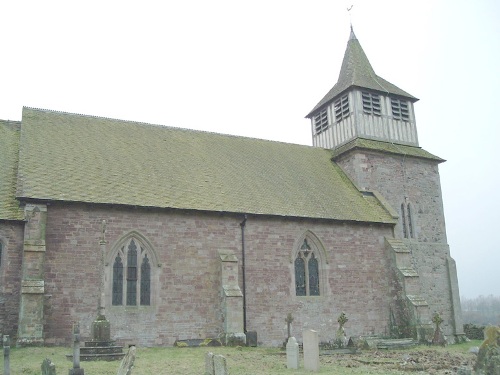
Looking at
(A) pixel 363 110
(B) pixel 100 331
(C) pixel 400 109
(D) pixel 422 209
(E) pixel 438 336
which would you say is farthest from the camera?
(C) pixel 400 109

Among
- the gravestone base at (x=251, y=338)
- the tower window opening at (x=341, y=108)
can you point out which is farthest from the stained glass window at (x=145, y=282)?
the tower window opening at (x=341, y=108)

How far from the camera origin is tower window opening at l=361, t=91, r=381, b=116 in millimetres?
30203

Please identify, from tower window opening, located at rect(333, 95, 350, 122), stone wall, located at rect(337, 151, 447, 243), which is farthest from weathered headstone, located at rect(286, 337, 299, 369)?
tower window opening, located at rect(333, 95, 350, 122)

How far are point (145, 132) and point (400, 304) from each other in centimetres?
1538

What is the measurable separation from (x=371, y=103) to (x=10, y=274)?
2183 cm

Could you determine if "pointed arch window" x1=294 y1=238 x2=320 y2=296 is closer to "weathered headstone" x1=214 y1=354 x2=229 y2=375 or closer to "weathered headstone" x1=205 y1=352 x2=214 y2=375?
"weathered headstone" x1=205 y1=352 x2=214 y2=375

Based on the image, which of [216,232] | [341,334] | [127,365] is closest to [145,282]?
[216,232]

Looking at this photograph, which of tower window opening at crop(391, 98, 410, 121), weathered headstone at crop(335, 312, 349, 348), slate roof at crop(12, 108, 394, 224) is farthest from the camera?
tower window opening at crop(391, 98, 410, 121)

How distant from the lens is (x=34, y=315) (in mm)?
16891

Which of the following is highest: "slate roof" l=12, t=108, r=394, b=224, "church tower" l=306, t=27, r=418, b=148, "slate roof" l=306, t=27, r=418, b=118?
"slate roof" l=306, t=27, r=418, b=118

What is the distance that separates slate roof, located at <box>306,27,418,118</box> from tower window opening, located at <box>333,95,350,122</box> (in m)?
0.41

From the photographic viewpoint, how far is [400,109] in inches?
1232

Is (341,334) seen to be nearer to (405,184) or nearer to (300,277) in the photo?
(300,277)

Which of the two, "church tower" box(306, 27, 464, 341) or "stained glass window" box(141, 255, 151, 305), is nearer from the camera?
"stained glass window" box(141, 255, 151, 305)
